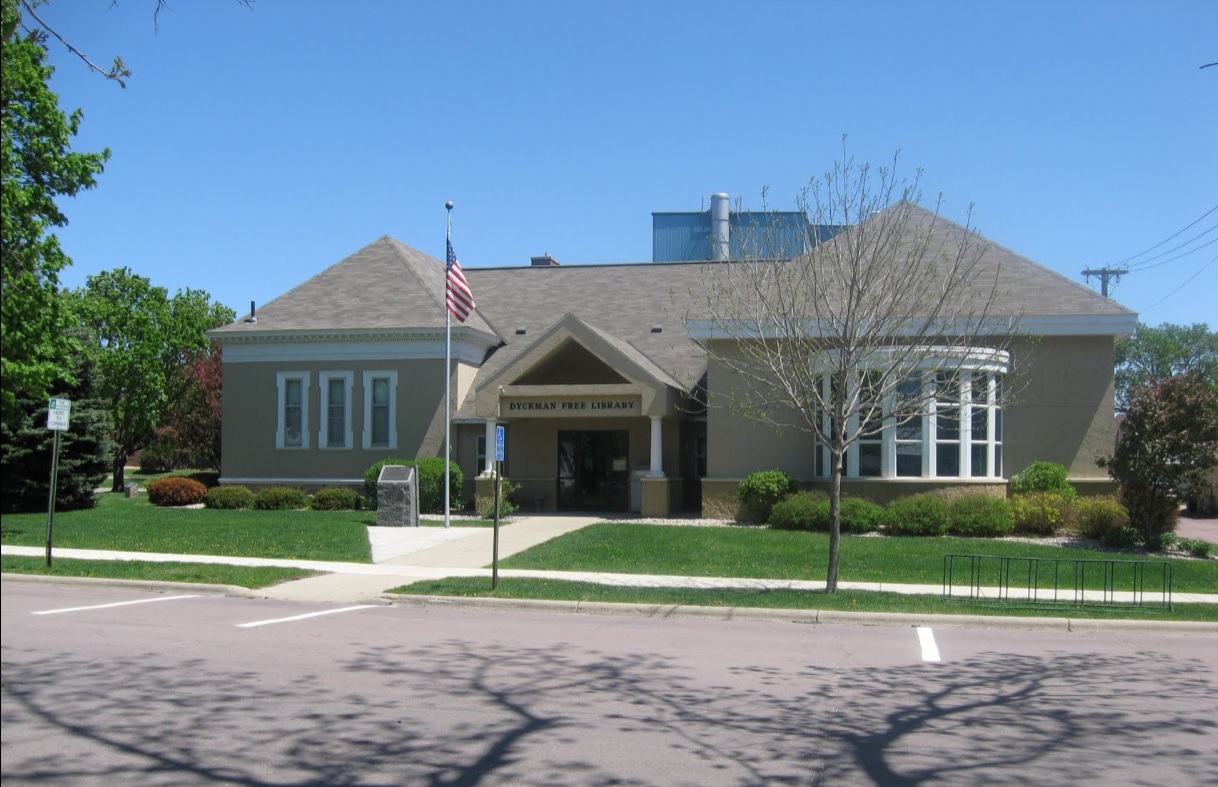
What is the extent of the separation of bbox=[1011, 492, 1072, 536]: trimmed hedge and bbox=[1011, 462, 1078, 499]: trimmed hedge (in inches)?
18.9

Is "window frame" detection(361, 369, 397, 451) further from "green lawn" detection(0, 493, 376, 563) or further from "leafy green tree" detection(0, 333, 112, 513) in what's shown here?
"leafy green tree" detection(0, 333, 112, 513)

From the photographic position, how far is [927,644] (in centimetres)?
1224

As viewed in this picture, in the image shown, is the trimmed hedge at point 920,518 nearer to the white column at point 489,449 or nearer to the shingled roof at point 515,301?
the shingled roof at point 515,301

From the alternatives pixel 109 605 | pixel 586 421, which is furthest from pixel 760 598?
pixel 586 421

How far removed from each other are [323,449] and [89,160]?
44.2ft

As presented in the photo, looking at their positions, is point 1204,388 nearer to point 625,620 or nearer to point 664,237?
point 625,620

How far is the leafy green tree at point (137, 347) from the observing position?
3897 centimetres

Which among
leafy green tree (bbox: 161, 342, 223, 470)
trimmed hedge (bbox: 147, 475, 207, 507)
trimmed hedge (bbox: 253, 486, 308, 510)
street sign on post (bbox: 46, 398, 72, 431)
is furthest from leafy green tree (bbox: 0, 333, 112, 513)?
leafy green tree (bbox: 161, 342, 223, 470)

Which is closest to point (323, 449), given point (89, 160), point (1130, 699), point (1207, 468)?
point (89, 160)

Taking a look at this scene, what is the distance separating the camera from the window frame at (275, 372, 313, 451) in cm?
3188

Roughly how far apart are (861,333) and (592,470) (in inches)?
584

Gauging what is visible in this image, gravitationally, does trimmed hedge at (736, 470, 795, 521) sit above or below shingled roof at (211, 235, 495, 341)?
below

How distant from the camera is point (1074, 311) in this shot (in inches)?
997

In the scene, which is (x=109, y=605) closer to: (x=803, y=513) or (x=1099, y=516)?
(x=803, y=513)
